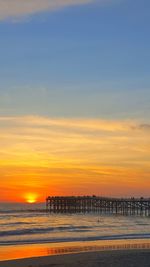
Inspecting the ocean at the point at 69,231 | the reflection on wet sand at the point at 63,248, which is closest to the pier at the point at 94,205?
the ocean at the point at 69,231

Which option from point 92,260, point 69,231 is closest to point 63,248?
point 92,260

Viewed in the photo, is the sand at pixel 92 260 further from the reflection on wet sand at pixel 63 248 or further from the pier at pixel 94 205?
the pier at pixel 94 205

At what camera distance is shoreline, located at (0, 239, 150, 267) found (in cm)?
2044

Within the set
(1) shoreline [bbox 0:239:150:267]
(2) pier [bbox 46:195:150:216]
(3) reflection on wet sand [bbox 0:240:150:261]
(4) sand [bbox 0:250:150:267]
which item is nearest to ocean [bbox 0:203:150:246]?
(3) reflection on wet sand [bbox 0:240:150:261]

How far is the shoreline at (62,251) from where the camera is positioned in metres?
20.4

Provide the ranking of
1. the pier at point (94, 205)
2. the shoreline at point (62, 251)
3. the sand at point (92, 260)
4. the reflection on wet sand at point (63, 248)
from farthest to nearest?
the pier at point (94, 205)
the reflection on wet sand at point (63, 248)
the shoreline at point (62, 251)
the sand at point (92, 260)

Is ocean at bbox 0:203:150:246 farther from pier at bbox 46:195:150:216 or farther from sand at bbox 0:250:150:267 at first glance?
pier at bbox 46:195:150:216

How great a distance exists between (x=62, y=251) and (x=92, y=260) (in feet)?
14.0

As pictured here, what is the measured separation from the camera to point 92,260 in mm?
20438

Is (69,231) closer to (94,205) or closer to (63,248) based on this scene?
(63,248)

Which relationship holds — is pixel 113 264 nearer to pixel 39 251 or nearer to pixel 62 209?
pixel 39 251

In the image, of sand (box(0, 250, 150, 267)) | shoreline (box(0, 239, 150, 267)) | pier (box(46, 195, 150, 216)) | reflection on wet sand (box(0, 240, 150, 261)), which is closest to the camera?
sand (box(0, 250, 150, 267))

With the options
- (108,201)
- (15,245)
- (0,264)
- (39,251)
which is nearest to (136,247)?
(39,251)

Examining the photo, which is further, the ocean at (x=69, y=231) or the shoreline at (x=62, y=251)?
the ocean at (x=69, y=231)
